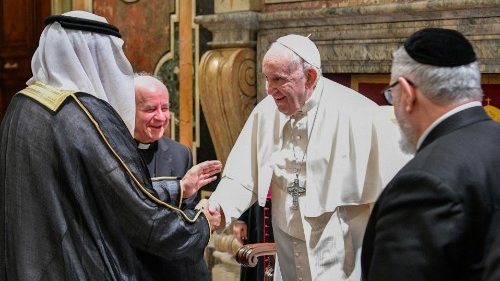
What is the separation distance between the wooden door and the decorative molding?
2436 mm

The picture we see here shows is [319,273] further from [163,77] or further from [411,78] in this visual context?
[163,77]

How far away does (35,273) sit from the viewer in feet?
7.90

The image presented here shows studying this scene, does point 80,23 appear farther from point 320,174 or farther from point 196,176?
point 320,174

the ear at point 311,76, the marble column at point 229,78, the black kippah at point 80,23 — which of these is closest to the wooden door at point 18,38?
the marble column at point 229,78

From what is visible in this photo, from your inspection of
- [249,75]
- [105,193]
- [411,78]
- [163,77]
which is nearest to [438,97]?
[411,78]

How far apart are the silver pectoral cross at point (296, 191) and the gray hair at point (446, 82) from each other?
1.36m

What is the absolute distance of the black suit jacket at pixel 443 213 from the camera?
1.61m

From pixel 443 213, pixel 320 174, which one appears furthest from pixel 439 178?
pixel 320 174

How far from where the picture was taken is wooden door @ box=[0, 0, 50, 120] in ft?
22.6

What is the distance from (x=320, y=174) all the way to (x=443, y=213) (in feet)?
4.85

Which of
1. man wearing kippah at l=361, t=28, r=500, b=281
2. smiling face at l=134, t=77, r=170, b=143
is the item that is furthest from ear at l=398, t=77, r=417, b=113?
smiling face at l=134, t=77, r=170, b=143

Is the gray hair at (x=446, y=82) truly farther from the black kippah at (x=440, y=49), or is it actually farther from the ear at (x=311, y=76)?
the ear at (x=311, y=76)

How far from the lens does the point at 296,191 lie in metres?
3.09

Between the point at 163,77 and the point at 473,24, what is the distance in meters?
2.43
